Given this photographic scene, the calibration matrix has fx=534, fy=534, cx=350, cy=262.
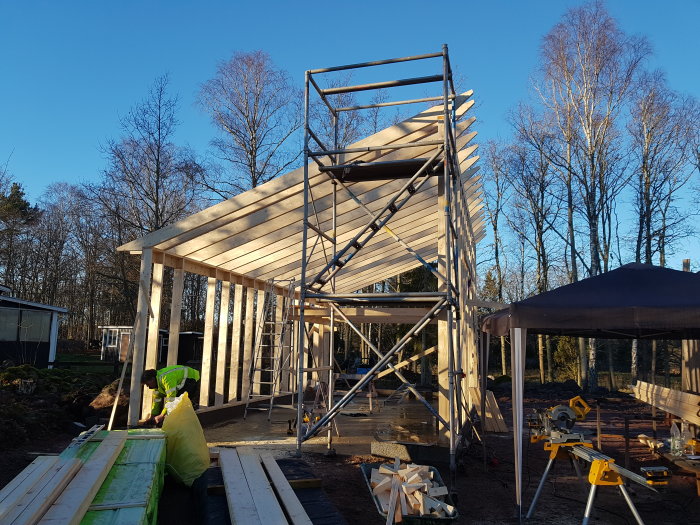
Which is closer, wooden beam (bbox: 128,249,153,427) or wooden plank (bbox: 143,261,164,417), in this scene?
wooden beam (bbox: 128,249,153,427)

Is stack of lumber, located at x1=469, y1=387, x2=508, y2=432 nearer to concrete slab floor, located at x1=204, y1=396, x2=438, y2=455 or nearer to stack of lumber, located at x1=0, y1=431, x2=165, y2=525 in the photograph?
concrete slab floor, located at x1=204, y1=396, x2=438, y2=455

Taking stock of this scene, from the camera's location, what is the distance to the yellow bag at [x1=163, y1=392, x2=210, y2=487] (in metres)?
5.18

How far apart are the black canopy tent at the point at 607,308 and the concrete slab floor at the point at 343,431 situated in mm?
3879

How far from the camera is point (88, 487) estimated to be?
140 inches

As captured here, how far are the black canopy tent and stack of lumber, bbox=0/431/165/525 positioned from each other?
10.5 feet

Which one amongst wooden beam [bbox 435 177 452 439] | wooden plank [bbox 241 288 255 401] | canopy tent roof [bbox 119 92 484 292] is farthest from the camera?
wooden plank [bbox 241 288 255 401]

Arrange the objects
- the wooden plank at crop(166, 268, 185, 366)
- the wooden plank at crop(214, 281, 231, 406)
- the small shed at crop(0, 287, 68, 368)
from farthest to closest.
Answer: the small shed at crop(0, 287, 68, 368) → the wooden plank at crop(214, 281, 231, 406) → the wooden plank at crop(166, 268, 185, 366)

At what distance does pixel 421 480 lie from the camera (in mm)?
4227

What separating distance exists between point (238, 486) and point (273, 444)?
4.29 meters

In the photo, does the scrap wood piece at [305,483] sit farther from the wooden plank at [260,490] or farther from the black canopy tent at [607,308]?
the black canopy tent at [607,308]

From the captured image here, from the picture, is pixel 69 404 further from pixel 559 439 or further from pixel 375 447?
pixel 559 439

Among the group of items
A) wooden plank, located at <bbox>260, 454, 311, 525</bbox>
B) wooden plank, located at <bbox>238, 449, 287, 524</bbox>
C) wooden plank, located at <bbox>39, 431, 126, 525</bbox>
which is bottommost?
wooden plank, located at <bbox>260, 454, 311, 525</bbox>

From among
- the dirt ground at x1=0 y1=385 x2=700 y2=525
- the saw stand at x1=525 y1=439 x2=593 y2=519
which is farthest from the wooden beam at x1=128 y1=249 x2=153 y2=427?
the saw stand at x1=525 y1=439 x2=593 y2=519

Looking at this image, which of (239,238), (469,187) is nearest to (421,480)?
(239,238)
